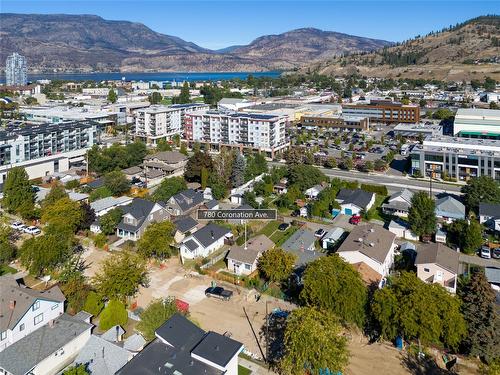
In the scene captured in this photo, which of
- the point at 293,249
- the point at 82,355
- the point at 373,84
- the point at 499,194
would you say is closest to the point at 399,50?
the point at 373,84

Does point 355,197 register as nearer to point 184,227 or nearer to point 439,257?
point 439,257

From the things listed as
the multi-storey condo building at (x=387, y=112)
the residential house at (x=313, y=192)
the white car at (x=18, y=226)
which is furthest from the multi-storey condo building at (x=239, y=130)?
the white car at (x=18, y=226)

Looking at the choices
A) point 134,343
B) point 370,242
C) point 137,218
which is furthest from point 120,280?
point 370,242

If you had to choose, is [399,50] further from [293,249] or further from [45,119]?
[293,249]

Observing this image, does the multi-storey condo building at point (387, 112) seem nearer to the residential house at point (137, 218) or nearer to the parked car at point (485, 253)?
the parked car at point (485, 253)

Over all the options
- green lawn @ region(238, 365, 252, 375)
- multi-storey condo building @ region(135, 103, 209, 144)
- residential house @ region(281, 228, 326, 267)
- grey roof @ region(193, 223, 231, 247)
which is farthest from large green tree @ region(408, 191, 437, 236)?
multi-storey condo building @ region(135, 103, 209, 144)

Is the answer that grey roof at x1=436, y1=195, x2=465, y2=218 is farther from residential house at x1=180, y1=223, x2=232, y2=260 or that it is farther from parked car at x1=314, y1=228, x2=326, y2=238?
residential house at x1=180, y1=223, x2=232, y2=260
